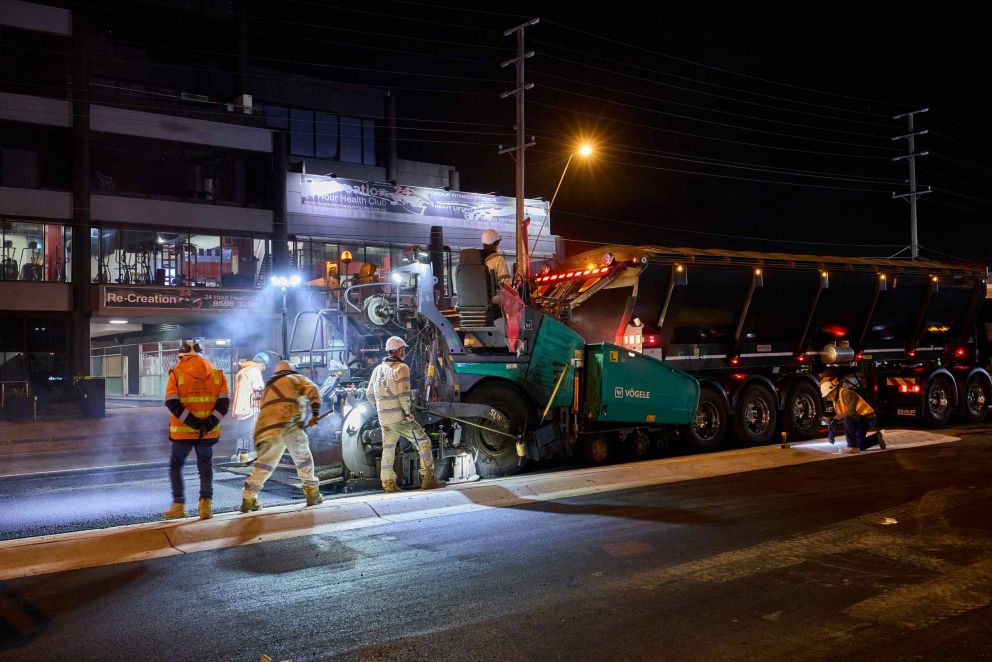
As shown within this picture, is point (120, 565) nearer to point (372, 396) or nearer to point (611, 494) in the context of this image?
point (372, 396)

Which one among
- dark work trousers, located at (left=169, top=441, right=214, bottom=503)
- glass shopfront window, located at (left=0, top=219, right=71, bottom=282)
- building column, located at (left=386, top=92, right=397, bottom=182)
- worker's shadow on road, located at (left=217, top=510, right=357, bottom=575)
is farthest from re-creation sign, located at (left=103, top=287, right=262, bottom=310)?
worker's shadow on road, located at (left=217, top=510, right=357, bottom=575)

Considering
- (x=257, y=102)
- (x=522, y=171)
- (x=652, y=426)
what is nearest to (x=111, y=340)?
(x=257, y=102)

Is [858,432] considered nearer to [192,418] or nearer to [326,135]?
[192,418]

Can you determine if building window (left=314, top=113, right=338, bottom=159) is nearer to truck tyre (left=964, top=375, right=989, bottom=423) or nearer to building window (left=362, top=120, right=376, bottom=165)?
building window (left=362, top=120, right=376, bottom=165)

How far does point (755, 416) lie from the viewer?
13992 mm

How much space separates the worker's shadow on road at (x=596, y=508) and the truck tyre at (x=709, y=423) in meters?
3.87

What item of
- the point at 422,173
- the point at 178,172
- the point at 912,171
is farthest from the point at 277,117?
the point at 912,171

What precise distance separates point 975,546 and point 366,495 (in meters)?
5.81

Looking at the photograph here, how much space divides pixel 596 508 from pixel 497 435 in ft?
7.20

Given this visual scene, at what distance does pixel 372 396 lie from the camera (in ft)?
30.3

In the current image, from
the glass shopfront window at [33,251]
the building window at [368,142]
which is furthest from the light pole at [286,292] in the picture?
the building window at [368,142]

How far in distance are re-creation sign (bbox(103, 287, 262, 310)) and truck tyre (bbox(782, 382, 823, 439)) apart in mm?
22543

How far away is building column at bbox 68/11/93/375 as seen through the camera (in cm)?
2858

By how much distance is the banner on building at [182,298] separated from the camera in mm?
29234
